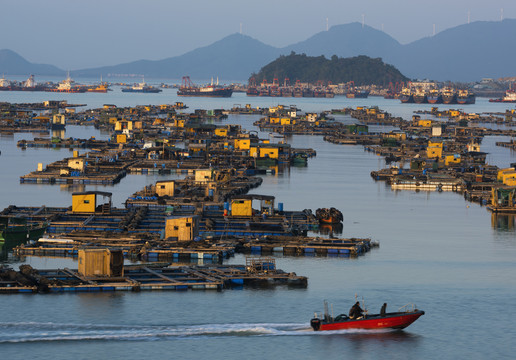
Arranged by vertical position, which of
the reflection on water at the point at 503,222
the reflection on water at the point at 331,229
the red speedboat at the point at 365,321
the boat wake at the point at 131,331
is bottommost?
Result: the boat wake at the point at 131,331

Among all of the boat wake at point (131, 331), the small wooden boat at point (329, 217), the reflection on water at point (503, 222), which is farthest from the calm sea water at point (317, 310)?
the reflection on water at point (503, 222)

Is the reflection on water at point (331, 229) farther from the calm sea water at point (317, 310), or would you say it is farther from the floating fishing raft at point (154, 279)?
the floating fishing raft at point (154, 279)

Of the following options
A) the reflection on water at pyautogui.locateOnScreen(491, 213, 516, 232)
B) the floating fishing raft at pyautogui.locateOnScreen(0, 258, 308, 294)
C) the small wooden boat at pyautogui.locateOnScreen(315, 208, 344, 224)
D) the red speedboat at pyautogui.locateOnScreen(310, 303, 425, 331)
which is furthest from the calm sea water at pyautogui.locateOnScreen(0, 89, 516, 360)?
the reflection on water at pyautogui.locateOnScreen(491, 213, 516, 232)

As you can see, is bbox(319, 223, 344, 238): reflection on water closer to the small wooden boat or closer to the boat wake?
the small wooden boat

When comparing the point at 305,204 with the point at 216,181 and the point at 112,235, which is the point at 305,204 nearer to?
the point at 216,181

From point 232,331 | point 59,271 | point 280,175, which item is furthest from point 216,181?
point 232,331

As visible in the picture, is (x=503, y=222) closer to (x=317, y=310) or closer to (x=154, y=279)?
(x=317, y=310)

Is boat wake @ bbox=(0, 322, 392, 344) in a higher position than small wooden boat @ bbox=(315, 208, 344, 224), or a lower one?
lower

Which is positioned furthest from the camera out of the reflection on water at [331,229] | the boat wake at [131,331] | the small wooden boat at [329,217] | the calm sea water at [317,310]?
the small wooden boat at [329,217]
